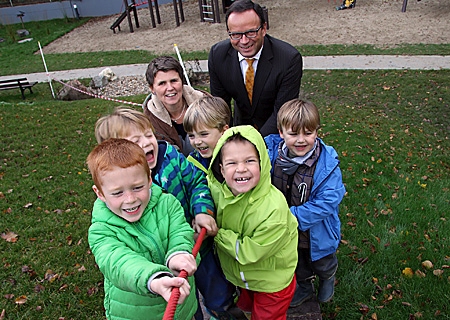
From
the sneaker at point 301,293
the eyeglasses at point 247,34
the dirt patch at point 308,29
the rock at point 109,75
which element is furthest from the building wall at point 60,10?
the sneaker at point 301,293

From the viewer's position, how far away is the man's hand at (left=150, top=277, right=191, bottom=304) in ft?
5.15

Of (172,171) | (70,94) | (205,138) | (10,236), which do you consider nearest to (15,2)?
(70,94)

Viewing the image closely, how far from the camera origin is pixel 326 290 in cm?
341

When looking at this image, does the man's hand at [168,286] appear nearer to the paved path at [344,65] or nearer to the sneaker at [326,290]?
the sneaker at [326,290]

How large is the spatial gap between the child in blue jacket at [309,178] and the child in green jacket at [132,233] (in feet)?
3.64

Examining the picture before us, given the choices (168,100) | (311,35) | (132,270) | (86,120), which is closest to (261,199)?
(132,270)

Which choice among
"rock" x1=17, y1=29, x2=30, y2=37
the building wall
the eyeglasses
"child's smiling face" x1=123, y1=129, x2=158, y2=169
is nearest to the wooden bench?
the eyeglasses

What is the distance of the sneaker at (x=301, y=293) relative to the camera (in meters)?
3.44

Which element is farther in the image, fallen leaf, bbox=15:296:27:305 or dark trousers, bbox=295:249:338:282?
fallen leaf, bbox=15:296:27:305

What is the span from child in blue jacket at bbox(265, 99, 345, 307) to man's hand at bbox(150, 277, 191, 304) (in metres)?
1.39

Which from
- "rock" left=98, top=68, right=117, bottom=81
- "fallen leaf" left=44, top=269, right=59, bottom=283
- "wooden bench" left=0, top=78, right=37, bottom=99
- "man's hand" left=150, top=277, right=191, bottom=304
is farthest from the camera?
"rock" left=98, top=68, right=117, bottom=81

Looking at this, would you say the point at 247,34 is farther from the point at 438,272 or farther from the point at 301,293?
the point at 438,272

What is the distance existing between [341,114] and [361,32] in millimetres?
9410

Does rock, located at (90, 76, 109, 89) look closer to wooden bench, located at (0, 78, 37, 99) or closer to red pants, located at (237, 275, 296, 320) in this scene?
wooden bench, located at (0, 78, 37, 99)
